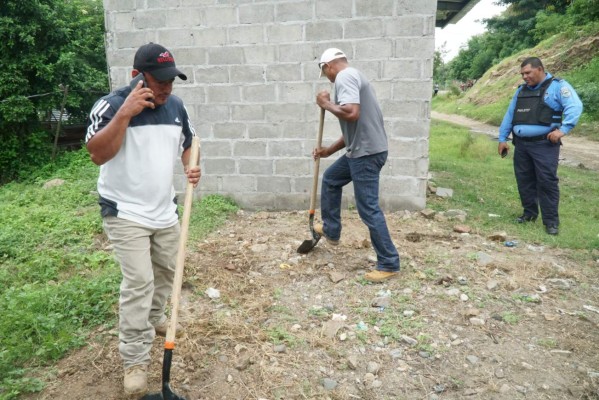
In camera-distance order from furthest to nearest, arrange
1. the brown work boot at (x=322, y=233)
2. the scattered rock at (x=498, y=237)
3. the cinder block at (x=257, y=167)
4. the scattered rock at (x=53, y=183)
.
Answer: the scattered rock at (x=53, y=183), the cinder block at (x=257, y=167), the scattered rock at (x=498, y=237), the brown work boot at (x=322, y=233)

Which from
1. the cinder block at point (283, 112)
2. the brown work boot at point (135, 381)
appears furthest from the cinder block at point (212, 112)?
the brown work boot at point (135, 381)

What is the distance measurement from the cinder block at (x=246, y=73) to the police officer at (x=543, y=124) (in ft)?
10.0

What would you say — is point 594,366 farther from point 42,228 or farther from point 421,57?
point 42,228

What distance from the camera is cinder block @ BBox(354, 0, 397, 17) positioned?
18.2ft

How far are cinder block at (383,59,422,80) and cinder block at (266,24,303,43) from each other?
1126mm

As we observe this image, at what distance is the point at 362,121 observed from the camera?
3.89 metres

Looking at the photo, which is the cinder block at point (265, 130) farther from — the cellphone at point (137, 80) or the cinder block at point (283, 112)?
the cellphone at point (137, 80)

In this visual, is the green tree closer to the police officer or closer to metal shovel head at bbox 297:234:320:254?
metal shovel head at bbox 297:234:320:254

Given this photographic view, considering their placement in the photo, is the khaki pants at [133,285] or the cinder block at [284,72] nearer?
the khaki pants at [133,285]

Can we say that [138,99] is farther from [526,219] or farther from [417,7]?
[526,219]

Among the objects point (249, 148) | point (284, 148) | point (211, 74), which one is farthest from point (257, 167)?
point (211, 74)

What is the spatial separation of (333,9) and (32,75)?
295 inches

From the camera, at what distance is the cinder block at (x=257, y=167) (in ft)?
20.6

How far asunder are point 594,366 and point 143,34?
5895 millimetres
